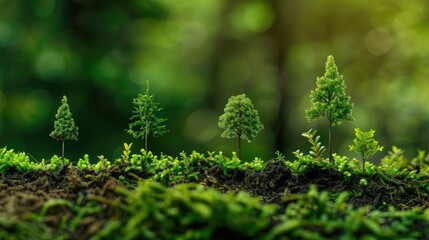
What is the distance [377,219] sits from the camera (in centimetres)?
343

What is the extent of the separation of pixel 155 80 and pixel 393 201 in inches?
378

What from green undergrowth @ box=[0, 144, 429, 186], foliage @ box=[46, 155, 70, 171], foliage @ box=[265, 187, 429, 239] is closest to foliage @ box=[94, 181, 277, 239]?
foliage @ box=[265, 187, 429, 239]

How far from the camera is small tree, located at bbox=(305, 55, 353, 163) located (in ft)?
16.7

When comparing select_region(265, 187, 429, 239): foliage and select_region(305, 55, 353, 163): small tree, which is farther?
select_region(305, 55, 353, 163): small tree

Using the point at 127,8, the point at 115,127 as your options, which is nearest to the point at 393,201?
the point at 115,127

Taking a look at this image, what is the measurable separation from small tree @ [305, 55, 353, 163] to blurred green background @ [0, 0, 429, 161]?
7.70 metres

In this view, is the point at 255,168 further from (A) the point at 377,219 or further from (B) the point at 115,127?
(B) the point at 115,127

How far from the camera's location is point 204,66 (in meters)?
16.1

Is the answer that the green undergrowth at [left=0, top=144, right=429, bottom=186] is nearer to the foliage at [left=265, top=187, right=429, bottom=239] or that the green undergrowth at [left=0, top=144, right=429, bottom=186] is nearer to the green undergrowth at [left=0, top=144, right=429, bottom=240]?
the green undergrowth at [left=0, top=144, right=429, bottom=240]

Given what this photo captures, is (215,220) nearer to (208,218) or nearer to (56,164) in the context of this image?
(208,218)

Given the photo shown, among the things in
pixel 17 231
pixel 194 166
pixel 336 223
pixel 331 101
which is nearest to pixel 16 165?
pixel 194 166

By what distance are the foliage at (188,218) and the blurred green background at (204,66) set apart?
9578 mm

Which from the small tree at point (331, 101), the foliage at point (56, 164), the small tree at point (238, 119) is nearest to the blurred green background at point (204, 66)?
the foliage at point (56, 164)

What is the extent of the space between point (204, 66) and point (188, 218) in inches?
525
